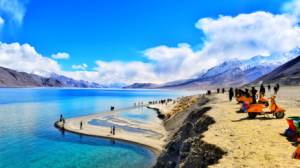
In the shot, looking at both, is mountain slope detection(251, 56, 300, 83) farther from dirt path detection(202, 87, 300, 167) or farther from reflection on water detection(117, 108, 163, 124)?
dirt path detection(202, 87, 300, 167)

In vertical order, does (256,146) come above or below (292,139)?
below

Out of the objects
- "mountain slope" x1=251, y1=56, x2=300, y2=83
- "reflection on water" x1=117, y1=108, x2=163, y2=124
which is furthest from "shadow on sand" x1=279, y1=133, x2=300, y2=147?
"mountain slope" x1=251, y1=56, x2=300, y2=83

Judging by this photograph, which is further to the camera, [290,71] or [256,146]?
[290,71]

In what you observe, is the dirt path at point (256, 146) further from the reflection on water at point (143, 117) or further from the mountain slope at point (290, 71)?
the mountain slope at point (290, 71)

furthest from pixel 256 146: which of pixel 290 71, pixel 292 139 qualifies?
pixel 290 71

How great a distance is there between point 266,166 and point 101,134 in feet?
94.7

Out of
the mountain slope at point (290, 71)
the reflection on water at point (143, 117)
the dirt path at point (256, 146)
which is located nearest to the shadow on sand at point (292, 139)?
the dirt path at point (256, 146)

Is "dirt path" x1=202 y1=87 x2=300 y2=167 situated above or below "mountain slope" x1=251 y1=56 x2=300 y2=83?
below

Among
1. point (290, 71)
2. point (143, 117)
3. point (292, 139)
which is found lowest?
point (143, 117)

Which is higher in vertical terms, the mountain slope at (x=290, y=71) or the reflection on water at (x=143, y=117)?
the mountain slope at (x=290, y=71)

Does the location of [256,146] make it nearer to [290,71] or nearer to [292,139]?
[292,139]

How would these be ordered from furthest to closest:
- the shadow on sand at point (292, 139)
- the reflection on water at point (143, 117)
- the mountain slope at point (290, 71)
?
the mountain slope at point (290, 71)
the reflection on water at point (143, 117)
the shadow on sand at point (292, 139)

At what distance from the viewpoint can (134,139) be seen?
1071 inches

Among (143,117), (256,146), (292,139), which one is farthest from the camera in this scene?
(143,117)
